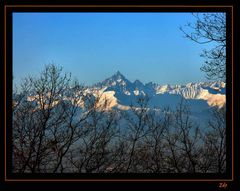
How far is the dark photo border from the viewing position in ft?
8.79

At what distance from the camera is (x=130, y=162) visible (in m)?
4.39
